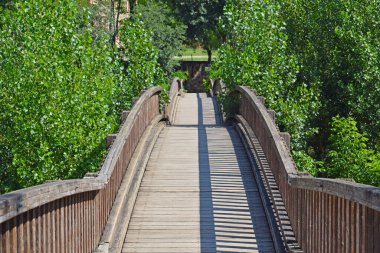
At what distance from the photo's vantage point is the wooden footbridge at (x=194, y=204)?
18.7ft

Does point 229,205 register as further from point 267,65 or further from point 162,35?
point 162,35

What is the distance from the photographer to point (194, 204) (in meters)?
10.7

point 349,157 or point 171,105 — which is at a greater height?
point 171,105

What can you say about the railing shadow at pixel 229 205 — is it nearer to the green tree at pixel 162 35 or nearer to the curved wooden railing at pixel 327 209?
the curved wooden railing at pixel 327 209

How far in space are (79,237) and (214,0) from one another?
43.7m

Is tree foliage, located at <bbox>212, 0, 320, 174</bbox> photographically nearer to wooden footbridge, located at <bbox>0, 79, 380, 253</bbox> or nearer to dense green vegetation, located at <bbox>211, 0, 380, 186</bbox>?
dense green vegetation, located at <bbox>211, 0, 380, 186</bbox>

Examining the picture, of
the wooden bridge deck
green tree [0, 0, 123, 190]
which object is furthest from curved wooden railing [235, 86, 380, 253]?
green tree [0, 0, 123, 190]

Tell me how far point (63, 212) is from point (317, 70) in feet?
58.8

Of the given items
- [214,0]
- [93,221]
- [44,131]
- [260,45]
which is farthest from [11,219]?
[214,0]

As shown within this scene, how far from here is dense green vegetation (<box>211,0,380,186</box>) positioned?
18672 mm

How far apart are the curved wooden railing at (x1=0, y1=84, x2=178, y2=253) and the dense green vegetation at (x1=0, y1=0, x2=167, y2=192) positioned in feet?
14.2

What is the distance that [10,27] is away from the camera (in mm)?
17812

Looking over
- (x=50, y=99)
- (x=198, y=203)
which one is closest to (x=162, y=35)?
(x=50, y=99)

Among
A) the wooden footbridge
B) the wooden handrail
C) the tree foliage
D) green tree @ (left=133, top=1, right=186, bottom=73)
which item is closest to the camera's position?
the wooden footbridge
